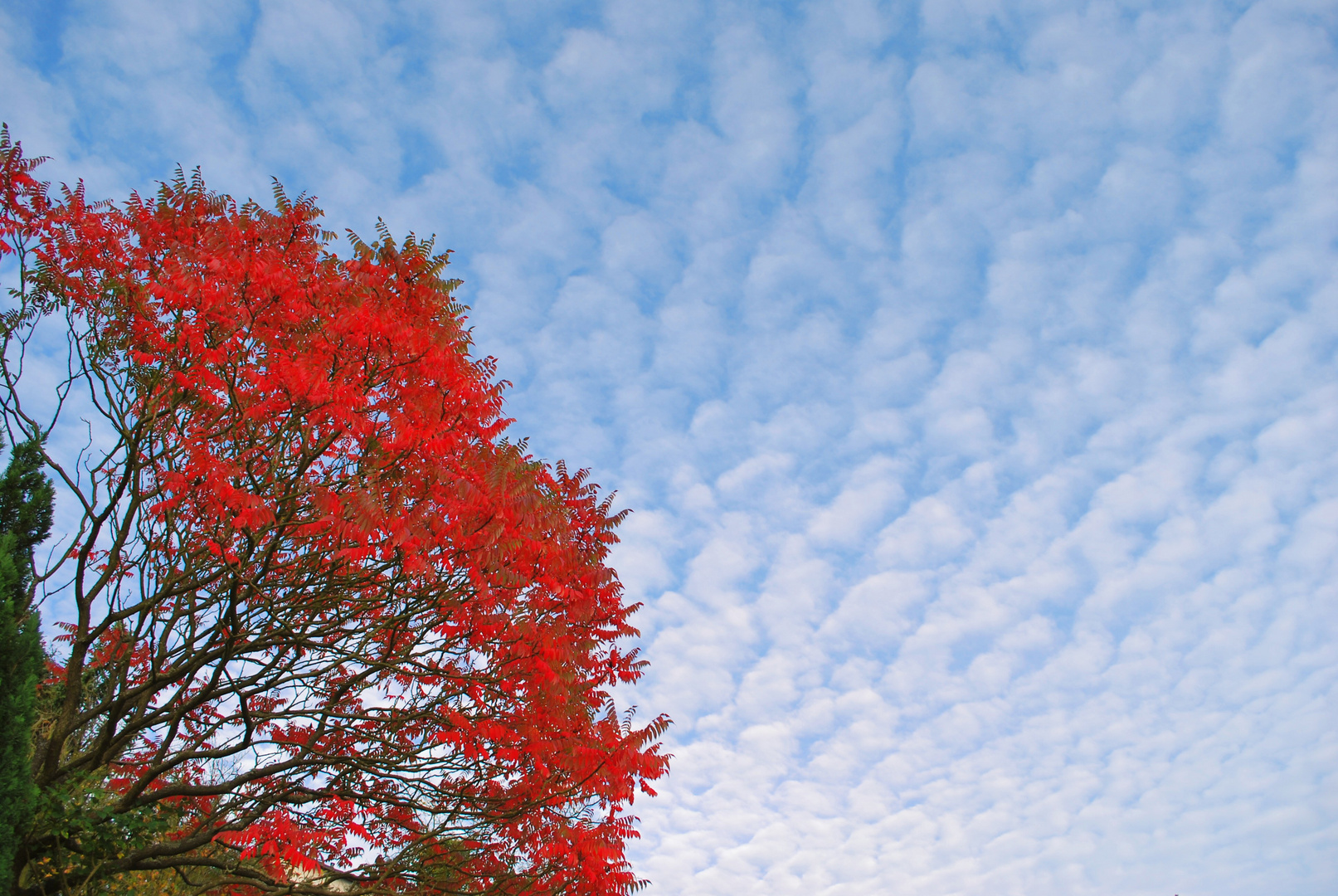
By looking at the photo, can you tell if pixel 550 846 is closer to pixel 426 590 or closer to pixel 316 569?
pixel 426 590

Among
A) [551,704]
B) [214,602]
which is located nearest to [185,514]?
[214,602]

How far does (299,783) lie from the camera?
8.90 m

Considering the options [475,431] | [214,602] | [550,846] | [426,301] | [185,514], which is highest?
[426,301]

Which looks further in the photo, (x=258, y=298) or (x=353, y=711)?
(x=353, y=711)

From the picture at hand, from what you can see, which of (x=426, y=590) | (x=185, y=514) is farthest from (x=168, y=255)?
(x=426, y=590)

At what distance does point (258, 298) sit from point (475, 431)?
2.52m

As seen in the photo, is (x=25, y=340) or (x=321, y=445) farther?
(x=25, y=340)

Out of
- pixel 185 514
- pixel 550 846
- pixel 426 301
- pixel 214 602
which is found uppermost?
pixel 426 301

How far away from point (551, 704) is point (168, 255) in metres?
6.16

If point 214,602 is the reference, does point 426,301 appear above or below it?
above

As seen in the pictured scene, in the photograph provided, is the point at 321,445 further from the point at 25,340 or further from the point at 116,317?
the point at 25,340

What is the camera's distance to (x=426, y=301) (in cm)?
867

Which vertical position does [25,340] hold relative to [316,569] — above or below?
above

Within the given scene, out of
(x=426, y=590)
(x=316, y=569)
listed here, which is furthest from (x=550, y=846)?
(x=316, y=569)
